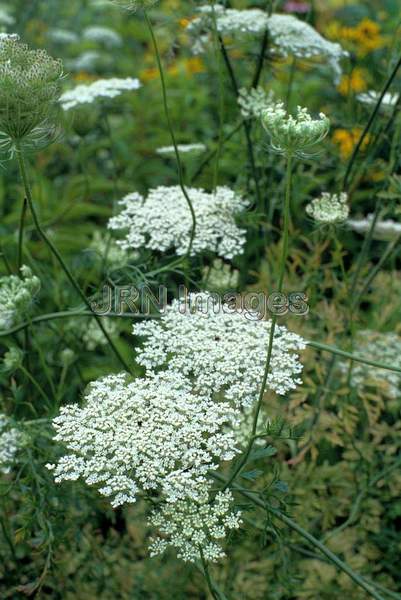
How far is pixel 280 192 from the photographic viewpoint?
7.61 feet

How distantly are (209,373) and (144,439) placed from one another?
0.75 ft

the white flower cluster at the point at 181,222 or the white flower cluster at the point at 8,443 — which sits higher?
the white flower cluster at the point at 181,222

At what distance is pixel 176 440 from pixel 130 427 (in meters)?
0.08

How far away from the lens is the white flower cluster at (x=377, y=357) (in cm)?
207

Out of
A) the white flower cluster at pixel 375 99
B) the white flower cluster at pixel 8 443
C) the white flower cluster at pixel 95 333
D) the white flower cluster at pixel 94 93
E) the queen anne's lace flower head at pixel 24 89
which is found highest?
the queen anne's lace flower head at pixel 24 89

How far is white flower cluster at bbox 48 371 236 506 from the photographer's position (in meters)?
1.31

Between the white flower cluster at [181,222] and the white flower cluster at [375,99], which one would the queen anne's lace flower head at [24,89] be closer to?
the white flower cluster at [181,222]

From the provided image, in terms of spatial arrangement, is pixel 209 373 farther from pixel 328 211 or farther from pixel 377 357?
pixel 377 357

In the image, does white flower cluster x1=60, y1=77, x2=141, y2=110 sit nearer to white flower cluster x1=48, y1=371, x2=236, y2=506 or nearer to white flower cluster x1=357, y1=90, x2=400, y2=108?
white flower cluster x1=357, y1=90, x2=400, y2=108

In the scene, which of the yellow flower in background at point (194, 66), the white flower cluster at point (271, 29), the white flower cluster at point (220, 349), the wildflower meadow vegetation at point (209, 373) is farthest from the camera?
the yellow flower in background at point (194, 66)

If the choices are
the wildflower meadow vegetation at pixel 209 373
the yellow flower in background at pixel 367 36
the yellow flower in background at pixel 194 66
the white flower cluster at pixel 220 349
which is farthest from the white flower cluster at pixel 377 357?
the yellow flower in background at pixel 194 66

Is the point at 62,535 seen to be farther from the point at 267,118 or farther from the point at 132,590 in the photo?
the point at 267,118

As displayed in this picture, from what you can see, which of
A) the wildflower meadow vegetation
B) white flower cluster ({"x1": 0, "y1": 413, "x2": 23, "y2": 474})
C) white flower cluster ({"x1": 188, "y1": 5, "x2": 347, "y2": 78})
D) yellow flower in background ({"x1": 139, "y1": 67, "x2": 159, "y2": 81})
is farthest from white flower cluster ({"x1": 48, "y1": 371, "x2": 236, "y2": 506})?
yellow flower in background ({"x1": 139, "y1": 67, "x2": 159, "y2": 81})

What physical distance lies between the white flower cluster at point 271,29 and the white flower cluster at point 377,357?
0.74 m
